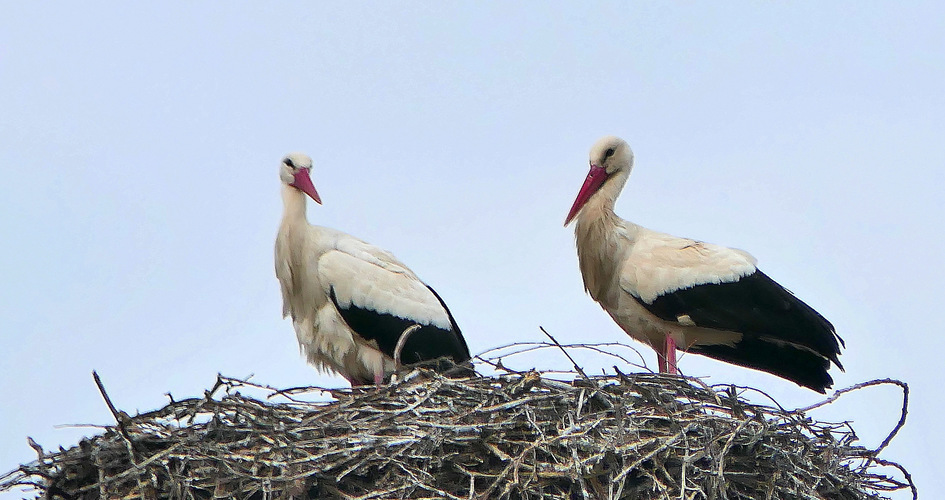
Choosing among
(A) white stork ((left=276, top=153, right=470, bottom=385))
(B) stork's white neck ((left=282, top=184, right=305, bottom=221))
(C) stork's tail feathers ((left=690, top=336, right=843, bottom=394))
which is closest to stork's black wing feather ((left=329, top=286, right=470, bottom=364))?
(A) white stork ((left=276, top=153, right=470, bottom=385))

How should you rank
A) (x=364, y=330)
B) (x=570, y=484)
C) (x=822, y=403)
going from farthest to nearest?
(x=364, y=330)
(x=822, y=403)
(x=570, y=484)

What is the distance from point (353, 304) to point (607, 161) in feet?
5.12

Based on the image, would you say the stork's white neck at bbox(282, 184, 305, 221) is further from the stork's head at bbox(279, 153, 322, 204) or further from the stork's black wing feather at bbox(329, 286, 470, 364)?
the stork's black wing feather at bbox(329, 286, 470, 364)

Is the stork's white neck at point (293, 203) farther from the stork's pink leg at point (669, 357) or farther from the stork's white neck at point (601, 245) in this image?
the stork's pink leg at point (669, 357)

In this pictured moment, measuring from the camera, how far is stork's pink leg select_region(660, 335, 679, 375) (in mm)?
6559

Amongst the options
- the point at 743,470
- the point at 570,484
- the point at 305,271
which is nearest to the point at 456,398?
the point at 570,484

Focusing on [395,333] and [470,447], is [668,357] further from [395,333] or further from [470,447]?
[470,447]

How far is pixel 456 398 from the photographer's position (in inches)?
206

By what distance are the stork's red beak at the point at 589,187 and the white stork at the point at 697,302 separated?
39mm

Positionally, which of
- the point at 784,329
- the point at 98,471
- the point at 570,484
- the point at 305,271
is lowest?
the point at 570,484

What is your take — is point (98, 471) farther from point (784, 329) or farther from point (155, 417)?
point (784, 329)

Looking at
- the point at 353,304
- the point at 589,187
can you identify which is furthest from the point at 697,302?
the point at 353,304

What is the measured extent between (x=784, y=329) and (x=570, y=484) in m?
2.00

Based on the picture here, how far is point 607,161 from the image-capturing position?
725 cm
